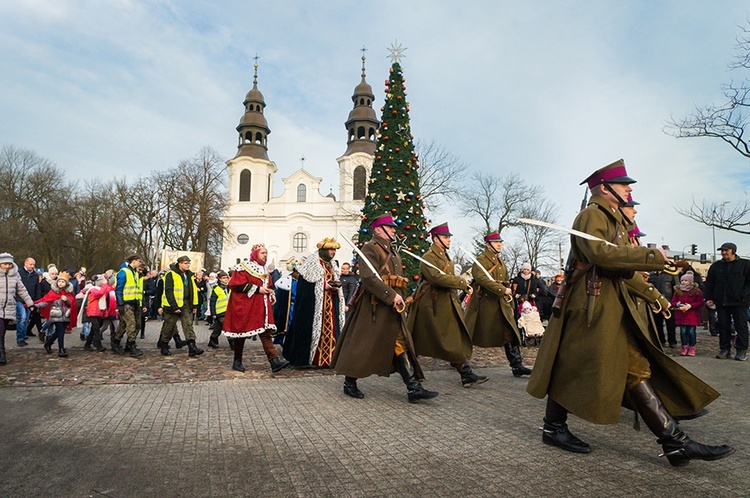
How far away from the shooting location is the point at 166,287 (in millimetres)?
9312

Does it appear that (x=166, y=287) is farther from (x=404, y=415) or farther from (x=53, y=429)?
(x=404, y=415)

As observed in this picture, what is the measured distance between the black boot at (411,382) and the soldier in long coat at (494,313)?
5.99ft

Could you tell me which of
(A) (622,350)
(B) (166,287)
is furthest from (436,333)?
(B) (166,287)

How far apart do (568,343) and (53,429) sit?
4.17 meters

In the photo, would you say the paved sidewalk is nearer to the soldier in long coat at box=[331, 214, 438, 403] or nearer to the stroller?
the soldier in long coat at box=[331, 214, 438, 403]

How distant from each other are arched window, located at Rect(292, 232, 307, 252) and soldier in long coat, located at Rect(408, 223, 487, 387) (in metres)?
61.8

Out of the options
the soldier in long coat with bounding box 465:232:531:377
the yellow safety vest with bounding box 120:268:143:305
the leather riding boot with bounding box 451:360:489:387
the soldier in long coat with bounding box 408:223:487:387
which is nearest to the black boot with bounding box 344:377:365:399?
the soldier in long coat with bounding box 408:223:487:387

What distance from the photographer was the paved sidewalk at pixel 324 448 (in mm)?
3062

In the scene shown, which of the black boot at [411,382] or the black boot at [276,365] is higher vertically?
the black boot at [411,382]

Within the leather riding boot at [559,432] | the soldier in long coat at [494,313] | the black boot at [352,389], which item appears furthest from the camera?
the soldier in long coat at [494,313]

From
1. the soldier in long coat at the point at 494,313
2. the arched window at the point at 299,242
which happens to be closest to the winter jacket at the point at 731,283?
the soldier in long coat at the point at 494,313

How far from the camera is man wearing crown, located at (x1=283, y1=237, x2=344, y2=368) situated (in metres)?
7.69

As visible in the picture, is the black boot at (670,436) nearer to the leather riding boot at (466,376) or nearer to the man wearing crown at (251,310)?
the leather riding boot at (466,376)

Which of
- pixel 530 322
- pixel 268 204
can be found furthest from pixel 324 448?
pixel 268 204
